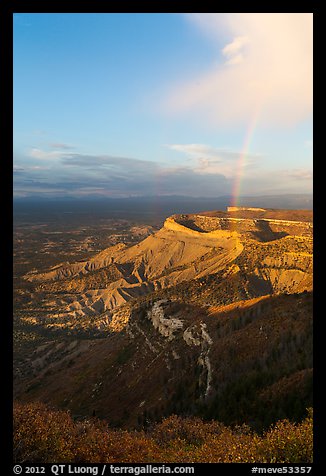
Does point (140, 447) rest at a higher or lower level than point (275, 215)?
lower

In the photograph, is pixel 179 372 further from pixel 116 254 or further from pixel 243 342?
pixel 116 254

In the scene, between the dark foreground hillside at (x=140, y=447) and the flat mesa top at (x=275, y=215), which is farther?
the flat mesa top at (x=275, y=215)

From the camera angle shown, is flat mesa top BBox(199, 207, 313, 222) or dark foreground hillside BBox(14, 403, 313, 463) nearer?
dark foreground hillside BBox(14, 403, 313, 463)

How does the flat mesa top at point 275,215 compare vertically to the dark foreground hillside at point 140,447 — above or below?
above

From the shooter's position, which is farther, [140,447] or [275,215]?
[275,215]

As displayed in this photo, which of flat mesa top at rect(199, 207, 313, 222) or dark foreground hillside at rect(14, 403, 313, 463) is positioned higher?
flat mesa top at rect(199, 207, 313, 222)

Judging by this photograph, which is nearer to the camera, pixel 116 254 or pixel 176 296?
pixel 176 296
